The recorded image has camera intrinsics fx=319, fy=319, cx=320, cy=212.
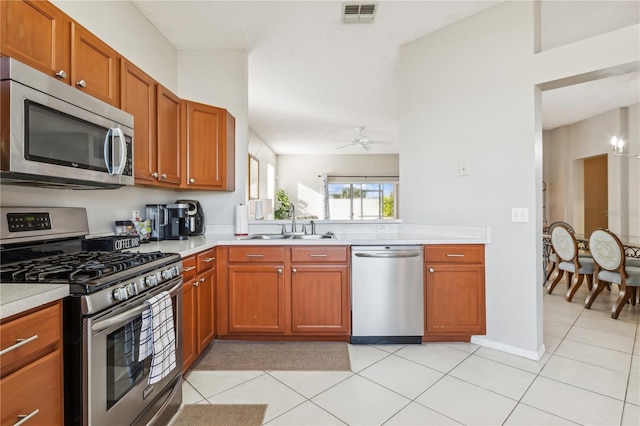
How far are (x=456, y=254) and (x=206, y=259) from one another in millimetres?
1948

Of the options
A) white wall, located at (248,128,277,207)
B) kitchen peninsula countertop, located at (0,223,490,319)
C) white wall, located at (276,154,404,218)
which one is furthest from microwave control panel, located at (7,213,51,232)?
white wall, located at (276,154,404,218)

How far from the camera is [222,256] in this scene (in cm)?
259

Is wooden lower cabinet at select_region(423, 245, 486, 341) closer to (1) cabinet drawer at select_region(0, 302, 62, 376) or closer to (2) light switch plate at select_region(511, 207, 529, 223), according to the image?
(2) light switch plate at select_region(511, 207, 529, 223)

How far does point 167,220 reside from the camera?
2.64m

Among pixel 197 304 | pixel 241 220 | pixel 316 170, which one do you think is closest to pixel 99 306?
pixel 197 304

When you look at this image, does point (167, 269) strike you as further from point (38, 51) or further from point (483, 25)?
point (483, 25)

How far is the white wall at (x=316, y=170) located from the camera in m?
9.01

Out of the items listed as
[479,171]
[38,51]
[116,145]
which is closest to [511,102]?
[479,171]

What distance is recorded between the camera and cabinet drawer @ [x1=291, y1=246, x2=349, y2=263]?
2570 mm

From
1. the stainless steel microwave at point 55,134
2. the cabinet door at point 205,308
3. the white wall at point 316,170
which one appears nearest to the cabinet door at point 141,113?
the stainless steel microwave at point 55,134

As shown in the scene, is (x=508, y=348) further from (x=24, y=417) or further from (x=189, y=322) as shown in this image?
(x=24, y=417)

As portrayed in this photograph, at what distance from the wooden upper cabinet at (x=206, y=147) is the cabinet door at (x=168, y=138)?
8cm

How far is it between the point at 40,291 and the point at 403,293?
221cm

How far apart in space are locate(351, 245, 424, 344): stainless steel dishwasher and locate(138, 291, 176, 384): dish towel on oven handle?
4.57 feet
